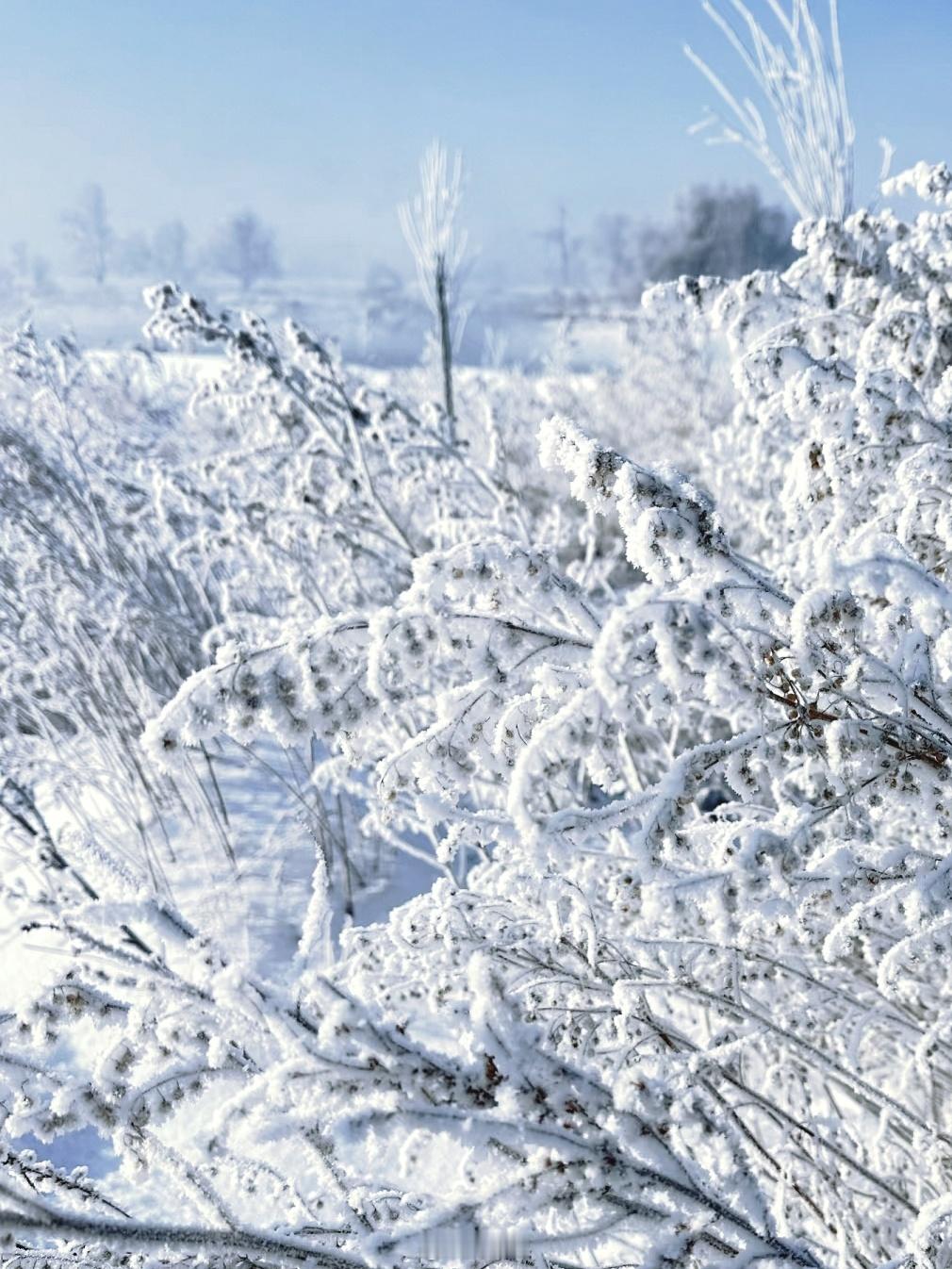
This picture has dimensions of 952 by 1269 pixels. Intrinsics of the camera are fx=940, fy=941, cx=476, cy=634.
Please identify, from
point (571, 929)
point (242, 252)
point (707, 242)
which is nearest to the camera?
point (571, 929)

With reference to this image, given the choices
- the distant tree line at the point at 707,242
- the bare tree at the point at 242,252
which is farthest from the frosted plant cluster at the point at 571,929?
the bare tree at the point at 242,252

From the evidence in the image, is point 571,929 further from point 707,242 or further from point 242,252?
point 242,252

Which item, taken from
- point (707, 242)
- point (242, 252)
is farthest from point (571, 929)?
point (242, 252)

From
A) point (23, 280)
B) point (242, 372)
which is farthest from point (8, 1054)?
point (23, 280)

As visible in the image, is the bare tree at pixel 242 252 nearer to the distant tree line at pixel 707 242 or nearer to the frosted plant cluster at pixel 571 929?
the distant tree line at pixel 707 242

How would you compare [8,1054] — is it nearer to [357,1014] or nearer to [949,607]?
[357,1014]

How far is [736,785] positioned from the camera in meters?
1.28

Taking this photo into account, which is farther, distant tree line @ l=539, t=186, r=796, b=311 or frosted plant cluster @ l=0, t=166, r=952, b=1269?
distant tree line @ l=539, t=186, r=796, b=311

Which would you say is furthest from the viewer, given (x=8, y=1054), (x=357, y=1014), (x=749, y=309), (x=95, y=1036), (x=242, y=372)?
(x=242, y=372)

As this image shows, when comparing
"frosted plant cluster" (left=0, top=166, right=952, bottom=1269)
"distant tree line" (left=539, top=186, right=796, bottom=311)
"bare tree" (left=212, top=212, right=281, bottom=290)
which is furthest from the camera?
"bare tree" (left=212, top=212, right=281, bottom=290)

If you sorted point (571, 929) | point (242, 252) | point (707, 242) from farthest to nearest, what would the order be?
point (242, 252)
point (707, 242)
point (571, 929)

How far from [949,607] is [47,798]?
457 cm

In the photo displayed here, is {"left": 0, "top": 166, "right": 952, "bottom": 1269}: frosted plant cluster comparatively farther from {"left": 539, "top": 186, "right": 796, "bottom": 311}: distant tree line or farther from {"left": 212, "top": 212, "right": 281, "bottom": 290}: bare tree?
{"left": 212, "top": 212, "right": 281, "bottom": 290}: bare tree

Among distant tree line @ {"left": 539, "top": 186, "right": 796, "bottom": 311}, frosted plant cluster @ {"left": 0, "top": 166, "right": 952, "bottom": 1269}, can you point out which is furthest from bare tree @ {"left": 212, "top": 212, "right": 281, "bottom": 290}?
frosted plant cluster @ {"left": 0, "top": 166, "right": 952, "bottom": 1269}
